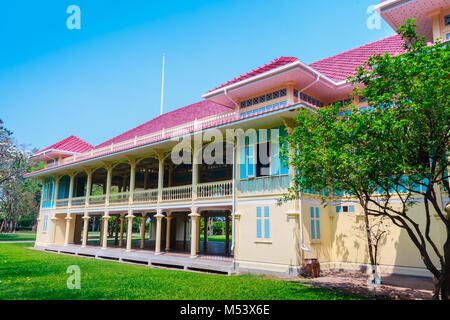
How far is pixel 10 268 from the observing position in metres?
15.0

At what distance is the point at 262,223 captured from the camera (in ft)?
46.6

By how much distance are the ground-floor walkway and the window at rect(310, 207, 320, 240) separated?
13.0 ft

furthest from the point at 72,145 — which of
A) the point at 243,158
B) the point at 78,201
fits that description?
the point at 243,158

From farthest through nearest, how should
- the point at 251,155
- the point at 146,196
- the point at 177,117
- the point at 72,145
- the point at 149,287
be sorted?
the point at 72,145 → the point at 177,117 → the point at 146,196 → the point at 251,155 → the point at 149,287

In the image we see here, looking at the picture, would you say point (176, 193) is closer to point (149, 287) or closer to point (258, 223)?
point (258, 223)

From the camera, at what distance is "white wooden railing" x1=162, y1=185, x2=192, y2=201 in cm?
1805

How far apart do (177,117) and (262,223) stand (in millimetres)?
12805

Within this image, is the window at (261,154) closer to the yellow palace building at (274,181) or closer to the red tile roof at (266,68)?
the yellow palace building at (274,181)

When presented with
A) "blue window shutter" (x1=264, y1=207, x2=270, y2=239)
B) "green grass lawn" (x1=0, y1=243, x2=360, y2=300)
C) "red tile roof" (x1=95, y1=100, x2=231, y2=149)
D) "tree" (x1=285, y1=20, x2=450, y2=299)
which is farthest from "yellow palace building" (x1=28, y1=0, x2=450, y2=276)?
"tree" (x1=285, y1=20, x2=450, y2=299)

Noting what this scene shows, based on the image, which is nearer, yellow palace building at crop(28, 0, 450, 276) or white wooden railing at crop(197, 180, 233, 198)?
yellow palace building at crop(28, 0, 450, 276)

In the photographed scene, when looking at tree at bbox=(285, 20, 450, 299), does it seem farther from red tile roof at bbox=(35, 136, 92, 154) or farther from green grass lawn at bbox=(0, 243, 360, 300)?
red tile roof at bbox=(35, 136, 92, 154)

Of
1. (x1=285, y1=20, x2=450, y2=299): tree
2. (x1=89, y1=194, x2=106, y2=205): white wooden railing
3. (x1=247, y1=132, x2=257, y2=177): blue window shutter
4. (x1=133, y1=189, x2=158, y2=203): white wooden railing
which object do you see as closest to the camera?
(x1=285, y1=20, x2=450, y2=299): tree
